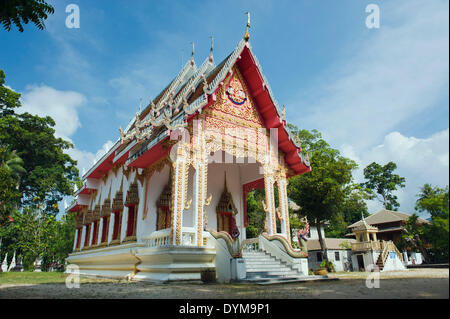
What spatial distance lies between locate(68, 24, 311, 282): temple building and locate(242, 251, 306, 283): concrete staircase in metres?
0.07

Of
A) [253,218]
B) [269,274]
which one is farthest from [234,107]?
[253,218]

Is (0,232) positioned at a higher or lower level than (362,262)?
higher

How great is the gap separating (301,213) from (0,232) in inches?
931

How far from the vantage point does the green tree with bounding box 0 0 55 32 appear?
5.07 m

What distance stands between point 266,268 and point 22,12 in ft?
27.6

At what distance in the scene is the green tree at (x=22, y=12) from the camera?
16.6ft

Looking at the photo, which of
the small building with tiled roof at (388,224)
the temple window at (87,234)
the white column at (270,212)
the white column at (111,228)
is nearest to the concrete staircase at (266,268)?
the white column at (270,212)

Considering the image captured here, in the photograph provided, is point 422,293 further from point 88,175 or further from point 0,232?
point 0,232

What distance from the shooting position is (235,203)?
13766 millimetres

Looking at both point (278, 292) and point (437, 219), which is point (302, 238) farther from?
point (437, 219)

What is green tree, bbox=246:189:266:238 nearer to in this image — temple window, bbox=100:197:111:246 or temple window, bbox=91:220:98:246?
temple window, bbox=91:220:98:246

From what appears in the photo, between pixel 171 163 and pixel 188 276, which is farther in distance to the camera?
pixel 171 163

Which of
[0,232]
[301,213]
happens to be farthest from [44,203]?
[301,213]

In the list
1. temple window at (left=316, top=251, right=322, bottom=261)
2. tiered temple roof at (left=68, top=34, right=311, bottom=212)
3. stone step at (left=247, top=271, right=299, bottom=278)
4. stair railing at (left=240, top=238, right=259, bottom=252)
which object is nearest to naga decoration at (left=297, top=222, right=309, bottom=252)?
stone step at (left=247, top=271, right=299, bottom=278)
